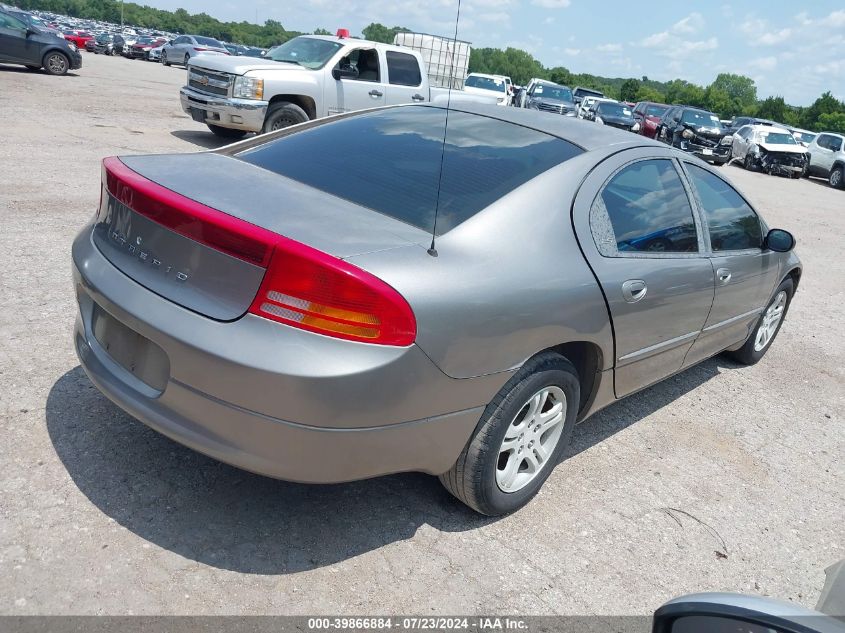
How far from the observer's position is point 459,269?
260 centimetres

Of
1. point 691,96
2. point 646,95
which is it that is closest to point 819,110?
point 646,95

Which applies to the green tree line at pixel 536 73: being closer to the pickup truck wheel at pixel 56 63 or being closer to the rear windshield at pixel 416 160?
the rear windshield at pixel 416 160

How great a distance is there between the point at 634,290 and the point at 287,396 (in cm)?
179

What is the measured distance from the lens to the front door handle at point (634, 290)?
3.30 metres

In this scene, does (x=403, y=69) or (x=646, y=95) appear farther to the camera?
(x=646, y=95)

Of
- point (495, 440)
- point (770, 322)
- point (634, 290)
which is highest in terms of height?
point (634, 290)

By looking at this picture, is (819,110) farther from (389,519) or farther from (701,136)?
(389,519)

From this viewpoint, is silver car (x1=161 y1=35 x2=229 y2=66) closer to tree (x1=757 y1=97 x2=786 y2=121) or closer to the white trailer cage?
the white trailer cage

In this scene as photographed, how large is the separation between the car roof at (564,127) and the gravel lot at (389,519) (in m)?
1.59

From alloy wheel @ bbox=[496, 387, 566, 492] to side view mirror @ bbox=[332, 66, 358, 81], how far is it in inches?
398

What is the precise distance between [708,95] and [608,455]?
266 ft

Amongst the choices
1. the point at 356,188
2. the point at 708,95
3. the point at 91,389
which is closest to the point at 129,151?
the point at 91,389

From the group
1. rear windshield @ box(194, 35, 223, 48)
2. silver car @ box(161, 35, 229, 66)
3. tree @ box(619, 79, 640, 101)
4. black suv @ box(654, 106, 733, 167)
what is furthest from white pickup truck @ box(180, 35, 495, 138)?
tree @ box(619, 79, 640, 101)

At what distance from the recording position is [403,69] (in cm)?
1314
